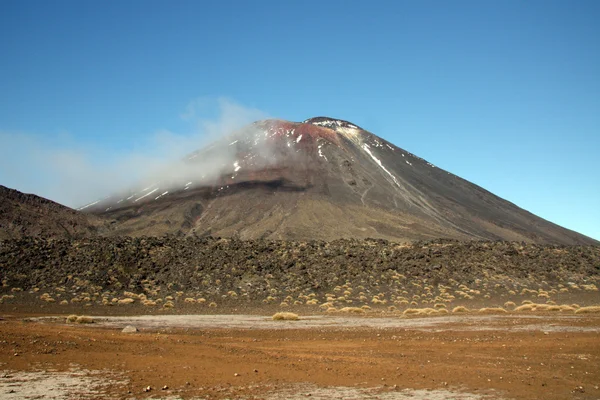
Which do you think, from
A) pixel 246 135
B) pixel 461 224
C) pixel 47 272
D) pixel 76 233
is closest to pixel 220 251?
pixel 47 272

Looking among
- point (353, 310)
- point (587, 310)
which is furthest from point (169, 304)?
point (587, 310)

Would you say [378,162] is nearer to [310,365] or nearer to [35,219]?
[35,219]

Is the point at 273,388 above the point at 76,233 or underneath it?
underneath

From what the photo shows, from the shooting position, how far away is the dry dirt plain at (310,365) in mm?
10766

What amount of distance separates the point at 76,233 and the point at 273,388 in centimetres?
8775

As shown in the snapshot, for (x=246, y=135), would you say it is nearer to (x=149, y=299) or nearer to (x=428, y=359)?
(x=149, y=299)

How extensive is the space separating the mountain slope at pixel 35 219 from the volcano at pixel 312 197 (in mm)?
12624

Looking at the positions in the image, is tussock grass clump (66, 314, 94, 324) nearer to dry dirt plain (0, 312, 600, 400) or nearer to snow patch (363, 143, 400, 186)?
dry dirt plain (0, 312, 600, 400)

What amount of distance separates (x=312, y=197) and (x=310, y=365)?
116579 mm

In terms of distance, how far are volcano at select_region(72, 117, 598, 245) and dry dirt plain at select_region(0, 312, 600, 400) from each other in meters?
78.8

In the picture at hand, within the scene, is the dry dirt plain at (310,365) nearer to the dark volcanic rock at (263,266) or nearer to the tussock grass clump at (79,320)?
the tussock grass clump at (79,320)

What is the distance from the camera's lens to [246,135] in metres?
181

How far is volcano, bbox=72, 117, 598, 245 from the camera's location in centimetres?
11381

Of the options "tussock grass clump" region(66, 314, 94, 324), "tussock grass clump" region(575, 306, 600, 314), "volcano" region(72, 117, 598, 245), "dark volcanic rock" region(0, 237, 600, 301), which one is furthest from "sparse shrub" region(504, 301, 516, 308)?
"volcano" region(72, 117, 598, 245)
